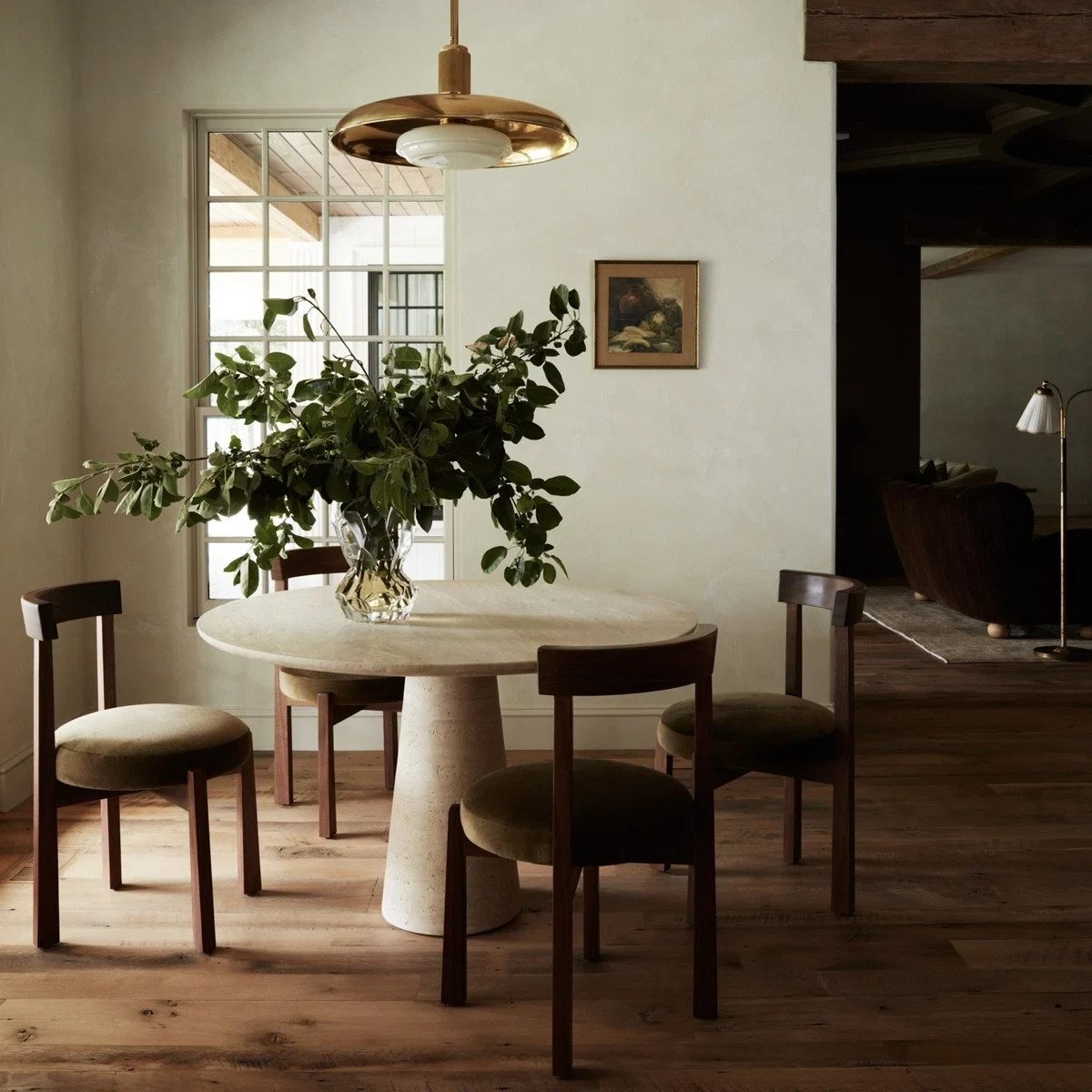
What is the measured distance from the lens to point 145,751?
2736mm

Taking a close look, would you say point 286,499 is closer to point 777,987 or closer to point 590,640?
point 590,640

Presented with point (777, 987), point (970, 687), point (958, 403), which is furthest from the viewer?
point (958, 403)

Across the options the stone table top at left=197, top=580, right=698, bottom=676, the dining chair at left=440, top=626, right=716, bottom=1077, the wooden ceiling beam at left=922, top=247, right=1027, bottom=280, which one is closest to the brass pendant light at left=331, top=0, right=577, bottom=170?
the stone table top at left=197, top=580, right=698, bottom=676

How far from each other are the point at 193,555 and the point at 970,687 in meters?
3.70

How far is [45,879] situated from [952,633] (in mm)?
5538

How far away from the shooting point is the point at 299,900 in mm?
3092

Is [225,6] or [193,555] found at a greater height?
[225,6]

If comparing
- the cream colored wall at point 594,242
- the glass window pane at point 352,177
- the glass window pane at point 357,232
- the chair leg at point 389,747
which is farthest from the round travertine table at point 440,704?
the glass window pane at point 352,177

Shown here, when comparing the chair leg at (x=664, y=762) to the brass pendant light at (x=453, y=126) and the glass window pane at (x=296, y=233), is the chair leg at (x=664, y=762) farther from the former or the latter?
the glass window pane at (x=296, y=233)

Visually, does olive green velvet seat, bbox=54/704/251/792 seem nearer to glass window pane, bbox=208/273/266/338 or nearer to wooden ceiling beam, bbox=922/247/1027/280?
glass window pane, bbox=208/273/266/338

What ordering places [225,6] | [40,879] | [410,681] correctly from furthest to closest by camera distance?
[225,6]
[410,681]
[40,879]

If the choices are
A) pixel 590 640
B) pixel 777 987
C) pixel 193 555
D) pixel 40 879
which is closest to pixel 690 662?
pixel 590 640

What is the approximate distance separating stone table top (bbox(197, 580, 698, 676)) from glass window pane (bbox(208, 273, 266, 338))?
1646mm

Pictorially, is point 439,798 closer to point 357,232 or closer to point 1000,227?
point 357,232
